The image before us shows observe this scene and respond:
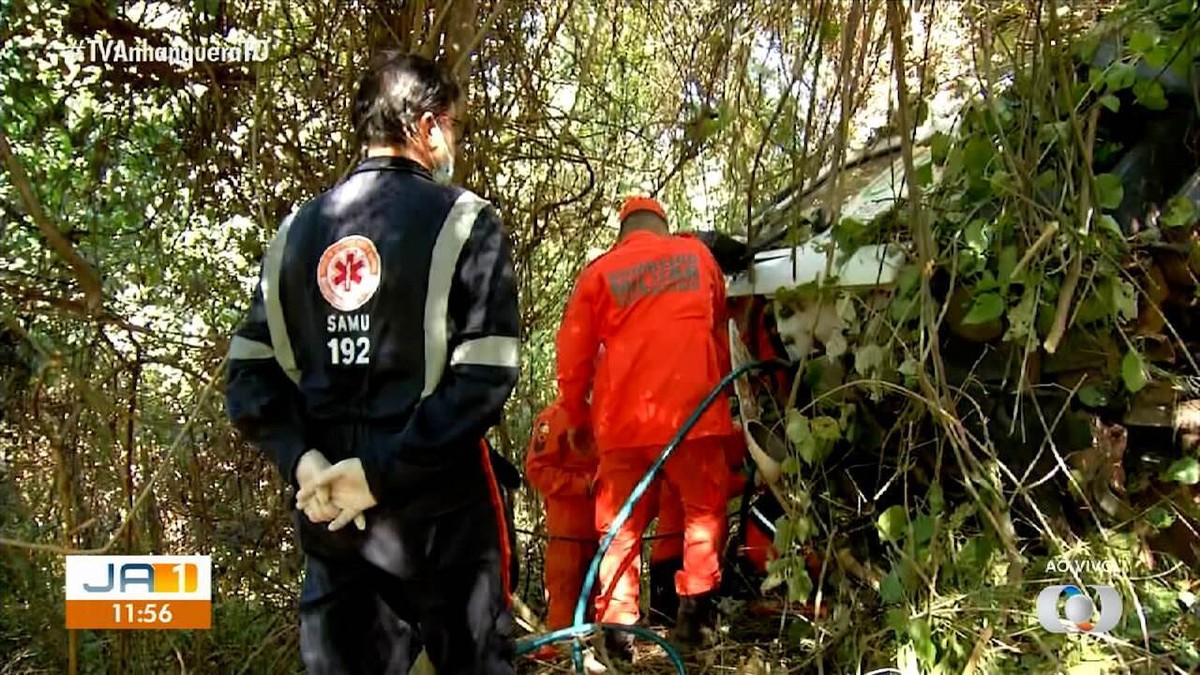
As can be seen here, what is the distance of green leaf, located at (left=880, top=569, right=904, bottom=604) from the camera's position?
2.92 metres

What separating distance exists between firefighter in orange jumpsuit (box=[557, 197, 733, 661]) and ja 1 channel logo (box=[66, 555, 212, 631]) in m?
1.41

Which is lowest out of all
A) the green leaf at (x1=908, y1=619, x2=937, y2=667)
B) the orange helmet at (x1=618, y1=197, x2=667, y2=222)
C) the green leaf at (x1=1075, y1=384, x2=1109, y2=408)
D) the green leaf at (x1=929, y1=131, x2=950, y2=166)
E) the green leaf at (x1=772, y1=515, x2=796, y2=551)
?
the green leaf at (x1=908, y1=619, x2=937, y2=667)

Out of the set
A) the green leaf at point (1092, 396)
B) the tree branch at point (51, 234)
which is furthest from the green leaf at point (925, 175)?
the tree branch at point (51, 234)

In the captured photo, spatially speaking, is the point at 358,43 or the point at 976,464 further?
the point at 358,43

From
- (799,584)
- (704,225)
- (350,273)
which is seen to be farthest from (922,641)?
(704,225)

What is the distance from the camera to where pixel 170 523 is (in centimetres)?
398

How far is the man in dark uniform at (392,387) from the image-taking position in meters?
2.05

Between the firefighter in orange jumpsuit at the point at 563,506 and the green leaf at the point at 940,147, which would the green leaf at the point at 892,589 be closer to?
the green leaf at the point at 940,147

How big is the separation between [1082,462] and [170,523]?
316cm

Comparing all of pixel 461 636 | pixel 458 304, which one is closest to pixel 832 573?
pixel 461 636

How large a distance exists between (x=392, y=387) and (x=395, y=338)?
0.33ft

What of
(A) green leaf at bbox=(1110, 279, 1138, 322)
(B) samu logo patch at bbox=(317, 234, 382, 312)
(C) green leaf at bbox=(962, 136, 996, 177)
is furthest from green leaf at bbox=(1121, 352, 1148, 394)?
(B) samu logo patch at bbox=(317, 234, 382, 312)

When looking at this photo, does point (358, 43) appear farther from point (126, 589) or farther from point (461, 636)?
point (461, 636)

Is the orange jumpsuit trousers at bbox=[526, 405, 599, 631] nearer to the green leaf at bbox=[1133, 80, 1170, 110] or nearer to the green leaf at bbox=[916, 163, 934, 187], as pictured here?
the green leaf at bbox=[916, 163, 934, 187]
